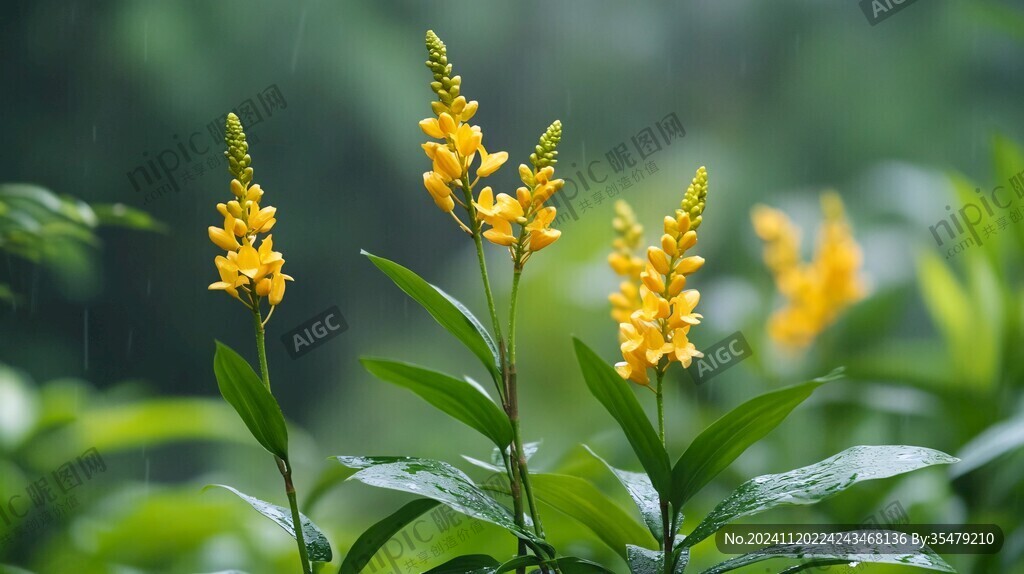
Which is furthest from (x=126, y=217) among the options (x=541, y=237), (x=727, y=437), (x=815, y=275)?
(x=815, y=275)

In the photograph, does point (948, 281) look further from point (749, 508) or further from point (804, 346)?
point (749, 508)

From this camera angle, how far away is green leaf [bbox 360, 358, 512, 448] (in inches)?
20.6

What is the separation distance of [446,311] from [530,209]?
0.08 metres

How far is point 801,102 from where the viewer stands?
170 inches

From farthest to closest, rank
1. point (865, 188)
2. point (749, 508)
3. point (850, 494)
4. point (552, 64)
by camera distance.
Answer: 1. point (552, 64)
2. point (865, 188)
3. point (850, 494)
4. point (749, 508)

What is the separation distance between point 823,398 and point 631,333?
1.14m

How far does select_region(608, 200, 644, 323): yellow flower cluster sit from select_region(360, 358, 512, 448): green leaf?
0.59 ft

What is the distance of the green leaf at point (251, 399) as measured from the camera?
50 centimetres

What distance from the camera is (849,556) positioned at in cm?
48

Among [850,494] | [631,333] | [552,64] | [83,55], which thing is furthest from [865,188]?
[631,333]

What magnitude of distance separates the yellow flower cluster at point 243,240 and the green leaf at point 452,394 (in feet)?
0.25

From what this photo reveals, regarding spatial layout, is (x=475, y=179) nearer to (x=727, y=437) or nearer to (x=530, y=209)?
(x=530, y=209)

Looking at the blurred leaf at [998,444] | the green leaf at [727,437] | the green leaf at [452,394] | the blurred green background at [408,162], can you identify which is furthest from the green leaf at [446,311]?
the blurred green background at [408,162]

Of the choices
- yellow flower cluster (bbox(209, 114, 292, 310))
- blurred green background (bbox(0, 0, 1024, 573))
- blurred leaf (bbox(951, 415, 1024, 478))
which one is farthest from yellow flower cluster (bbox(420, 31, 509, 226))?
blurred green background (bbox(0, 0, 1024, 573))
